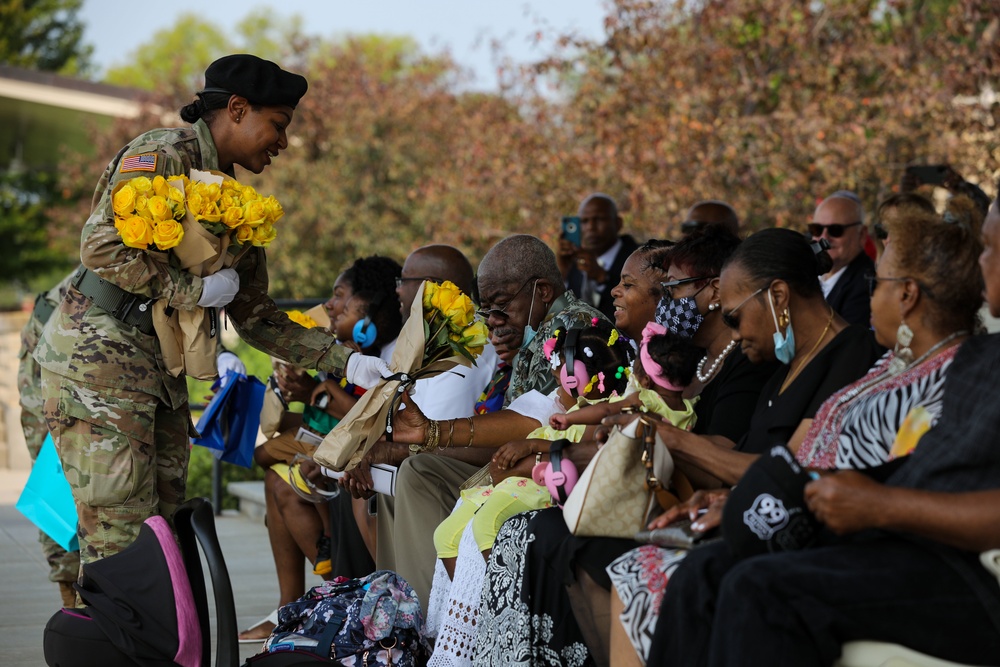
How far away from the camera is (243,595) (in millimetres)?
6094

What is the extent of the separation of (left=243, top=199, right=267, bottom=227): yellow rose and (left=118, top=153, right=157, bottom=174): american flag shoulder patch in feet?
1.16

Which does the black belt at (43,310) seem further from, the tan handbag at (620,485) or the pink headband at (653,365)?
the tan handbag at (620,485)

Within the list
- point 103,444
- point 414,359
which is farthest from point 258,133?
point 103,444

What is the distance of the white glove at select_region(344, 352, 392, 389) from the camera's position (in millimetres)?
4508

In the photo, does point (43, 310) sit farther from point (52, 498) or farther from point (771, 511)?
point (771, 511)

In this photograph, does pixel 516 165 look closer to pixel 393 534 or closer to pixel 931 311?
pixel 393 534

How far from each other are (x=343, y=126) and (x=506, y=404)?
1418cm

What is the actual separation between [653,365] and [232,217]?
158 centimetres

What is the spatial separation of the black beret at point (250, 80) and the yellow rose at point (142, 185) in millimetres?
533

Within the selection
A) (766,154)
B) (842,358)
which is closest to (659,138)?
(766,154)

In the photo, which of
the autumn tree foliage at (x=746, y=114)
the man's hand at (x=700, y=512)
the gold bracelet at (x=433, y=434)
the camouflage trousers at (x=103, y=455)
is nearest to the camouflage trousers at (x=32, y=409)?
the camouflage trousers at (x=103, y=455)

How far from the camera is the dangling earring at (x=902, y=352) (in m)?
3.11

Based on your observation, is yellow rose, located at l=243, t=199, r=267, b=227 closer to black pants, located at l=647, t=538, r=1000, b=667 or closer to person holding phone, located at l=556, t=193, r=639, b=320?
black pants, located at l=647, t=538, r=1000, b=667

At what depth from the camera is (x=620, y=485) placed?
3.32 m
